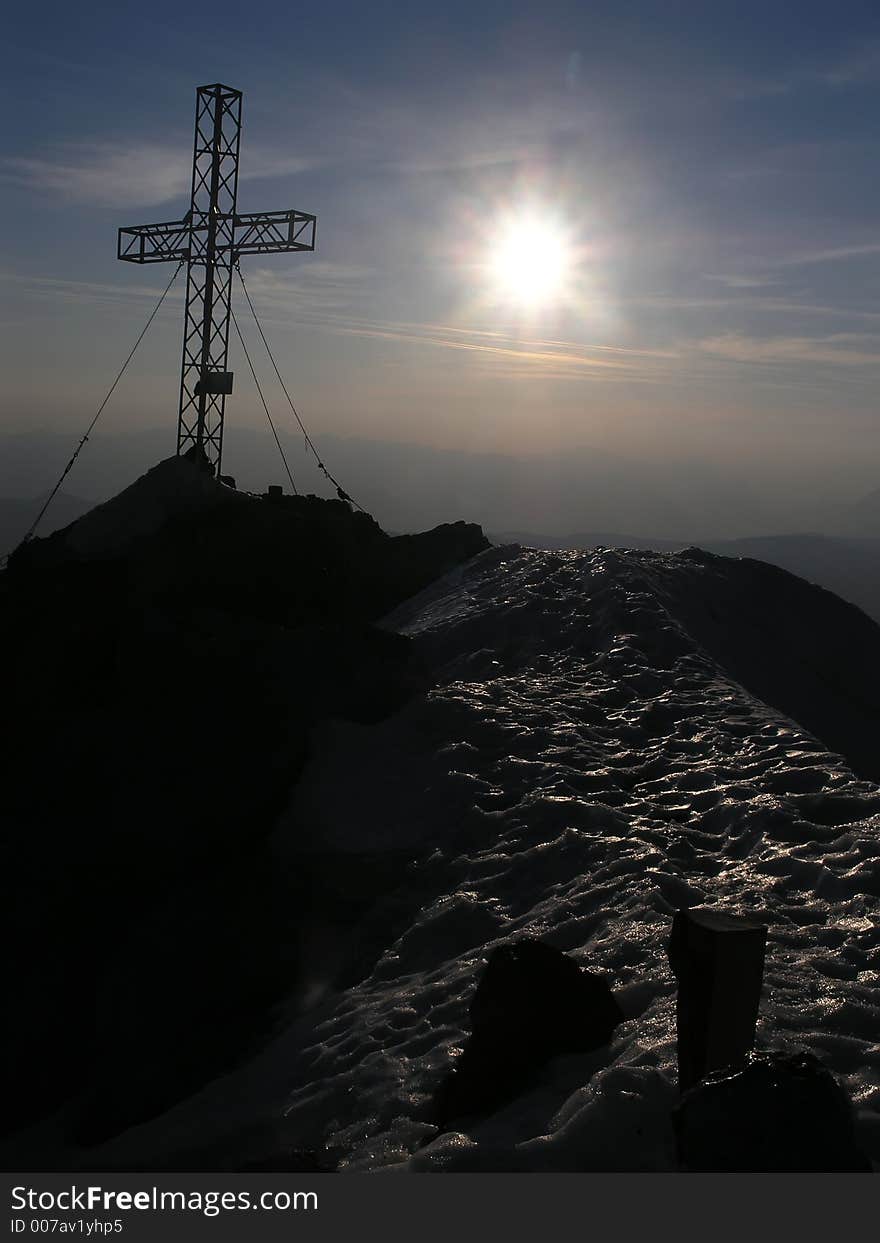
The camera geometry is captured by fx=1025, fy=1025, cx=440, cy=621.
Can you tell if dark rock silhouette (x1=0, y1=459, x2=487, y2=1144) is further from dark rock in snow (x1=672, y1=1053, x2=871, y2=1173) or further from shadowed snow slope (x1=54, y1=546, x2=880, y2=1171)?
dark rock in snow (x1=672, y1=1053, x2=871, y2=1173)

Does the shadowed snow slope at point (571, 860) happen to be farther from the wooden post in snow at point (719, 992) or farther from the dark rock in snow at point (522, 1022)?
the wooden post in snow at point (719, 992)

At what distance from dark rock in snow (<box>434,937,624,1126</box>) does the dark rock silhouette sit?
2.71 metres

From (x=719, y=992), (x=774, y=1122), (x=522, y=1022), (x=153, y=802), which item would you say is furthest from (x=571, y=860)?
(x=774, y=1122)

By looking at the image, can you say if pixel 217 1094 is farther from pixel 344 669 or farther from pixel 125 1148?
pixel 344 669

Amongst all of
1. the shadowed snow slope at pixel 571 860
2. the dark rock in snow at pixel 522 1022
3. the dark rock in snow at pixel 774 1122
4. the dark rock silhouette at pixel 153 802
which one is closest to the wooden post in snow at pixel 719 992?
the shadowed snow slope at pixel 571 860

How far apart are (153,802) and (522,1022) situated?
18.9 feet

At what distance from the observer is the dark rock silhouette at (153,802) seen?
8453mm

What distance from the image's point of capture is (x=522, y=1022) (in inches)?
234

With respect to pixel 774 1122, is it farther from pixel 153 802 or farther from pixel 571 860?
pixel 153 802

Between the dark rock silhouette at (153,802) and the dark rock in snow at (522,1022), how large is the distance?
271 cm

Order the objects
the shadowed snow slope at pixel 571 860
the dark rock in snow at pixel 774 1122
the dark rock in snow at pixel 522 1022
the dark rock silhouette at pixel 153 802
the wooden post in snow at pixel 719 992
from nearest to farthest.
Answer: the dark rock in snow at pixel 774 1122 < the wooden post in snow at pixel 719 992 < the shadowed snow slope at pixel 571 860 < the dark rock in snow at pixel 522 1022 < the dark rock silhouette at pixel 153 802

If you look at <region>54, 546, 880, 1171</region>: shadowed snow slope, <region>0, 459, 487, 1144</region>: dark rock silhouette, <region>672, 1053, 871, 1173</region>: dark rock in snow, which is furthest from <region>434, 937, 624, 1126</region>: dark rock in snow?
<region>0, 459, 487, 1144</region>: dark rock silhouette

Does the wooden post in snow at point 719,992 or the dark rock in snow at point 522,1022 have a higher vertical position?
the wooden post in snow at point 719,992
